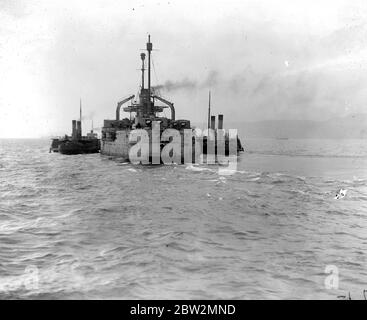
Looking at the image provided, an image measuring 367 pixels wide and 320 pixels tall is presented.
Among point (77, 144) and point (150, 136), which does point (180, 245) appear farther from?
point (77, 144)

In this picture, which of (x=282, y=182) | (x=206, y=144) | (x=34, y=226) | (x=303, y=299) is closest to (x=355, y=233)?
(x=303, y=299)

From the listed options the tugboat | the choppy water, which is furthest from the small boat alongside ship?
the choppy water

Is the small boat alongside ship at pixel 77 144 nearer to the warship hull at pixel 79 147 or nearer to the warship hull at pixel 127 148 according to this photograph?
the warship hull at pixel 79 147

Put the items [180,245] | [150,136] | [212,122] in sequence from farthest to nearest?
[212,122] < [150,136] < [180,245]

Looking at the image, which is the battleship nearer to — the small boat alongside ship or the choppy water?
the small boat alongside ship

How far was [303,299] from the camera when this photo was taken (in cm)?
760

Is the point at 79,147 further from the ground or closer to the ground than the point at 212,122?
closer to the ground

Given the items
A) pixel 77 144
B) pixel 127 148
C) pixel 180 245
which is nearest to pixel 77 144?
pixel 77 144

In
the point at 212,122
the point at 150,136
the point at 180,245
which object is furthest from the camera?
the point at 212,122

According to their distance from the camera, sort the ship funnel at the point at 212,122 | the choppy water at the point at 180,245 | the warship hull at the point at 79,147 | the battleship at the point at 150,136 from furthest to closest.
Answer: the ship funnel at the point at 212,122
the warship hull at the point at 79,147
the battleship at the point at 150,136
the choppy water at the point at 180,245

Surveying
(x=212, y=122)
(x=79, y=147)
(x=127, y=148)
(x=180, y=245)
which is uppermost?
(x=212, y=122)

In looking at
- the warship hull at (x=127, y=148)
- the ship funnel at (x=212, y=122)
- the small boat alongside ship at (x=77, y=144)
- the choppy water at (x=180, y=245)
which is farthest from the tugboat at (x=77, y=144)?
the choppy water at (x=180, y=245)

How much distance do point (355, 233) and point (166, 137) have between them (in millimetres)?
37703
